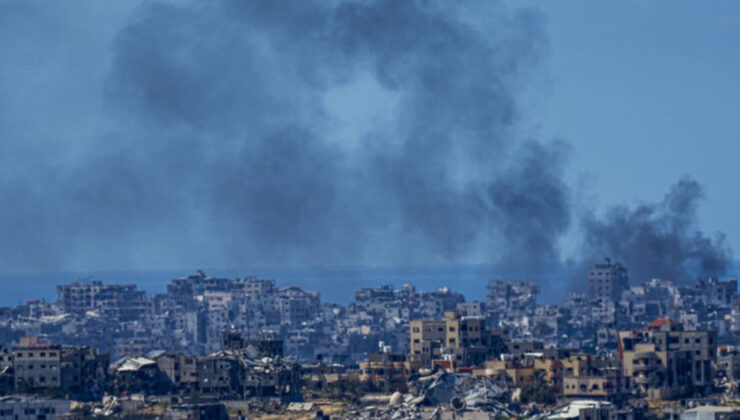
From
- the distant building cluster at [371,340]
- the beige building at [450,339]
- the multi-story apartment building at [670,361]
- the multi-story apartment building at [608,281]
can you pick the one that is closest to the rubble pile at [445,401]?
the distant building cluster at [371,340]

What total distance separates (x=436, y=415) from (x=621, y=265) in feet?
246

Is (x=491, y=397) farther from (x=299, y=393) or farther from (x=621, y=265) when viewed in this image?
(x=621, y=265)

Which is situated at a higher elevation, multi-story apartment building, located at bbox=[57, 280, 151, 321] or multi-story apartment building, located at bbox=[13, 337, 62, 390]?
multi-story apartment building, located at bbox=[57, 280, 151, 321]

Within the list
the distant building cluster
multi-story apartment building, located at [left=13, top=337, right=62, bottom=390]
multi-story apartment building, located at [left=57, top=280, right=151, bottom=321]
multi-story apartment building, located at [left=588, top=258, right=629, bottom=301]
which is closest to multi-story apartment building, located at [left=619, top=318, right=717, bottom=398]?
the distant building cluster

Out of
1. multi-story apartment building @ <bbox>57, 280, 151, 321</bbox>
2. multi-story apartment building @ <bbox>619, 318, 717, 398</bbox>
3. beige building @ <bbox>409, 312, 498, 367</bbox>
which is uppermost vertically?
multi-story apartment building @ <bbox>57, 280, 151, 321</bbox>

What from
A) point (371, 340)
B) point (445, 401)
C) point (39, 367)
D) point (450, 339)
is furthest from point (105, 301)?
point (445, 401)

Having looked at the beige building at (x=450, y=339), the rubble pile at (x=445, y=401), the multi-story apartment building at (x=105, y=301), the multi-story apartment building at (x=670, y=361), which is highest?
the multi-story apartment building at (x=105, y=301)

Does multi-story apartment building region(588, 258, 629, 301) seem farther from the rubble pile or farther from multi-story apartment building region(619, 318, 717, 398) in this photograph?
the rubble pile

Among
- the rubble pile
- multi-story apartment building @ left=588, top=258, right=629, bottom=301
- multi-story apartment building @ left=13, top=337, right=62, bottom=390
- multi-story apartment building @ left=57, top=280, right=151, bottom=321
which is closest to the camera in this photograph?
the rubble pile

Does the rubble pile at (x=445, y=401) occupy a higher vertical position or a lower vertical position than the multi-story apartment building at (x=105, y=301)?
lower

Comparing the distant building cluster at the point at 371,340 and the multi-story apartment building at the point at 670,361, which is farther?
the distant building cluster at the point at 371,340

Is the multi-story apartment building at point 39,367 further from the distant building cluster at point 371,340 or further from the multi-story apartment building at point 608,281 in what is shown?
the multi-story apartment building at point 608,281

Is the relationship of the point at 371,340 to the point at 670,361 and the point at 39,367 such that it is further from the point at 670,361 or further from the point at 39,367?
the point at 39,367

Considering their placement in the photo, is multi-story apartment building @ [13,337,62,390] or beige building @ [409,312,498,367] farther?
beige building @ [409,312,498,367]
